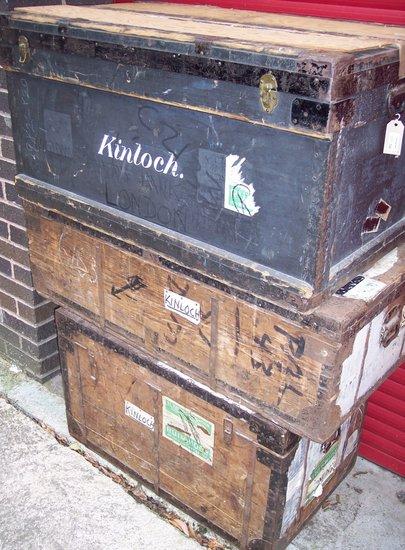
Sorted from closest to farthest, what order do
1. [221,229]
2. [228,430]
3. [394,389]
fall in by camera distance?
[221,229]
[228,430]
[394,389]

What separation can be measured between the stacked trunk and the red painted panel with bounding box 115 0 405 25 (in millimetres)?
156

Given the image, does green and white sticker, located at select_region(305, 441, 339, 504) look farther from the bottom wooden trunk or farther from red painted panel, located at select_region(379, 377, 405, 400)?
red painted panel, located at select_region(379, 377, 405, 400)

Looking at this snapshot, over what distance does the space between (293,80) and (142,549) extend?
2.11m

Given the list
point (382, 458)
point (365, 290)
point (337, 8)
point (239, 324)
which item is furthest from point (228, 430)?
point (337, 8)

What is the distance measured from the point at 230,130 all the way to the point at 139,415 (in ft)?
4.94

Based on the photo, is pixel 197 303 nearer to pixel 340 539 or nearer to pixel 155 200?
pixel 155 200

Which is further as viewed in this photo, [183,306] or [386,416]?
[386,416]

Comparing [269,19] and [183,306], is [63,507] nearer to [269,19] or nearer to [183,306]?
[183,306]

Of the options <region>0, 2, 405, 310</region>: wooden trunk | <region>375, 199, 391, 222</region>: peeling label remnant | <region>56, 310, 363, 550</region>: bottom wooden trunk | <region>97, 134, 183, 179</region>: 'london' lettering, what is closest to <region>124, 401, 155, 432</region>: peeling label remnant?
<region>56, 310, 363, 550</region>: bottom wooden trunk

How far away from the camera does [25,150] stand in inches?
97.0

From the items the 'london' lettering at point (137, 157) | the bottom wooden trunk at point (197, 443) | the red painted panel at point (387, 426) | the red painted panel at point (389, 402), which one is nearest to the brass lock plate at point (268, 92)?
the 'london' lettering at point (137, 157)

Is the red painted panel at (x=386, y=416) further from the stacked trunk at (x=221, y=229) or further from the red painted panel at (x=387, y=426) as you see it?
the stacked trunk at (x=221, y=229)

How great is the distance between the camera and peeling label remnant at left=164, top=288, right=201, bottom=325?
6.86 feet

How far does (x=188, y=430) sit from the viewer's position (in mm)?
2463
